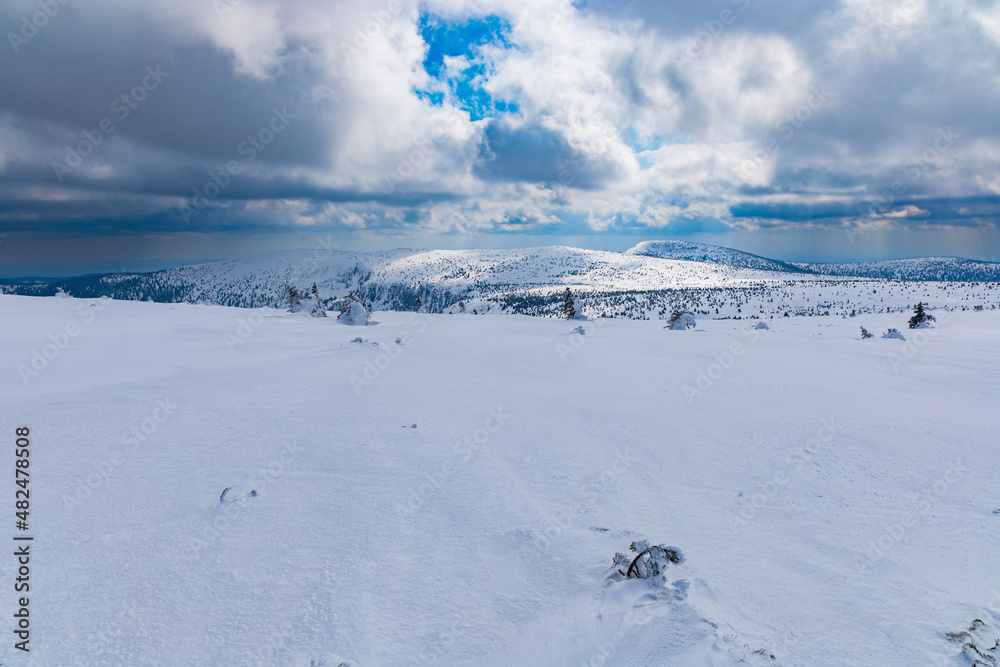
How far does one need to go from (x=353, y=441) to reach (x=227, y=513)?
→ 1.73m

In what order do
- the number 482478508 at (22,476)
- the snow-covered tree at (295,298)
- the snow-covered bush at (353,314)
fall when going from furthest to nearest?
the snow-covered tree at (295,298), the snow-covered bush at (353,314), the number 482478508 at (22,476)

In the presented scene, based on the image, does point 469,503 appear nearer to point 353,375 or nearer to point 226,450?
point 226,450

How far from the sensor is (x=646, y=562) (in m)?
3.34

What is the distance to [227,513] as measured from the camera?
13.2ft

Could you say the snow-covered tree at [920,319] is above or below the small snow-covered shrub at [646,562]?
above

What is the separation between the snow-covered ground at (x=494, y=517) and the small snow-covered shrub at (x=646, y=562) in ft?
0.29

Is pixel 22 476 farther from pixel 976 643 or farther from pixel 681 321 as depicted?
pixel 681 321

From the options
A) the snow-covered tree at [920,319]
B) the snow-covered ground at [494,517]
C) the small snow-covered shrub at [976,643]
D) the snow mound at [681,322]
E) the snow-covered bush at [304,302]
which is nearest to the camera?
the small snow-covered shrub at [976,643]

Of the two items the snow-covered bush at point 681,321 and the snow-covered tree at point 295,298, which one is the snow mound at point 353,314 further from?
the snow-covered bush at point 681,321

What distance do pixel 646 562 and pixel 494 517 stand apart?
1407 mm

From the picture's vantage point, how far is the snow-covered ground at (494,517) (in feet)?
9.27

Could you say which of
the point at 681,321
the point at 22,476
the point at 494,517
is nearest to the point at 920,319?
the point at 681,321

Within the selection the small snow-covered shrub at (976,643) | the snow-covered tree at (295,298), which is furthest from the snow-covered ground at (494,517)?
the snow-covered tree at (295,298)

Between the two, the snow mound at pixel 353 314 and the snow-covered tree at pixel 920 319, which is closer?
the snow mound at pixel 353 314
